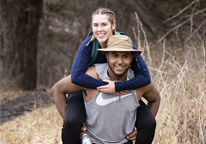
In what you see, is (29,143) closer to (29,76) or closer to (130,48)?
(130,48)

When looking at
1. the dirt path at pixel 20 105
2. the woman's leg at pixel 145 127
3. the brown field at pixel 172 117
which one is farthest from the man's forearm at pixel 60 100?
the dirt path at pixel 20 105

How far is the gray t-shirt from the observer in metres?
2.48

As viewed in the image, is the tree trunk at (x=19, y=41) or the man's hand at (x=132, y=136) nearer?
the man's hand at (x=132, y=136)

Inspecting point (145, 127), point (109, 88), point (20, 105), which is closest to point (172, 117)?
point (145, 127)

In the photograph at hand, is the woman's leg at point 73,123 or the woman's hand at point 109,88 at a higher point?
the woman's hand at point 109,88

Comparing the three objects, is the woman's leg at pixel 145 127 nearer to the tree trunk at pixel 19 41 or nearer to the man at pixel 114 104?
the man at pixel 114 104

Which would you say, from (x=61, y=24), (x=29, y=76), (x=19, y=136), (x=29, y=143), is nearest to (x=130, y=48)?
(x=29, y=143)

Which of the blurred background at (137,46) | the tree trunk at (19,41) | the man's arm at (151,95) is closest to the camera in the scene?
the man's arm at (151,95)

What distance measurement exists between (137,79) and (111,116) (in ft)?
1.29

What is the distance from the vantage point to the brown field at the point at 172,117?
3223mm

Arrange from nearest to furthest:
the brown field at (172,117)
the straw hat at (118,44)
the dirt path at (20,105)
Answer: the straw hat at (118,44), the brown field at (172,117), the dirt path at (20,105)

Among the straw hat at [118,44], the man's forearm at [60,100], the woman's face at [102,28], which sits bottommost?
the man's forearm at [60,100]

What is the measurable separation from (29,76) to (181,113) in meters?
6.47

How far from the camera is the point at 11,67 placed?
29.3 feet
